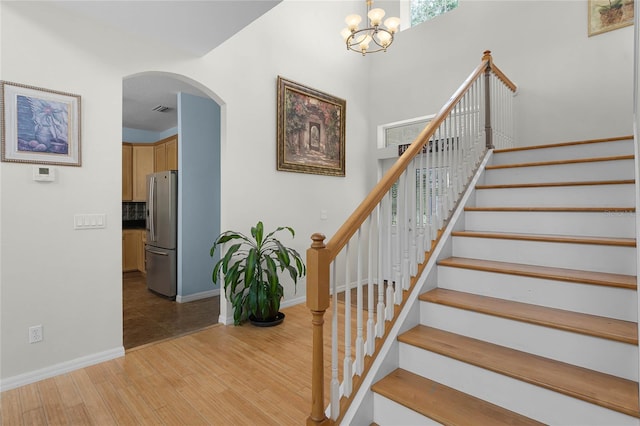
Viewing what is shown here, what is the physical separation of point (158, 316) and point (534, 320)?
360 cm

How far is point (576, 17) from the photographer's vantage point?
3.44 meters

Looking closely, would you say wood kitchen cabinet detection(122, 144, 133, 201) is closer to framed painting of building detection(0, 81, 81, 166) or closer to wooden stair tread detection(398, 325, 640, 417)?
framed painting of building detection(0, 81, 81, 166)

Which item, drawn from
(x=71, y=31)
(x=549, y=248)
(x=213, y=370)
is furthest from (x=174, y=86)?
(x=549, y=248)

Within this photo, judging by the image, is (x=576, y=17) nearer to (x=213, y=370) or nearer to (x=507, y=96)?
(x=507, y=96)

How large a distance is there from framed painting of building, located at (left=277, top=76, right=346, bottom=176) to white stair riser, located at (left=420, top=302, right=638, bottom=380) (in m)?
2.61

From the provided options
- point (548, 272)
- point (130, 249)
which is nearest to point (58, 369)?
point (548, 272)

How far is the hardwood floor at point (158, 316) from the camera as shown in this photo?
3.08 meters

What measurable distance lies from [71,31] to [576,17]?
479cm

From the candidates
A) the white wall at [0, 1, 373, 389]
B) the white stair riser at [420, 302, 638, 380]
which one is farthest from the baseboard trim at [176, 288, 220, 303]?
the white stair riser at [420, 302, 638, 380]

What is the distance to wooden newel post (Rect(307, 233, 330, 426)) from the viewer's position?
54.0 inches

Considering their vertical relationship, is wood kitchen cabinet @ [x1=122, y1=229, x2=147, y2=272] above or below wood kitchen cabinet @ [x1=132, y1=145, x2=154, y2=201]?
below

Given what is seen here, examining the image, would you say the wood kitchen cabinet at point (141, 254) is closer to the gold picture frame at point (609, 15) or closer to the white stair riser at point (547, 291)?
the white stair riser at point (547, 291)

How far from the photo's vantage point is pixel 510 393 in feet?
4.51

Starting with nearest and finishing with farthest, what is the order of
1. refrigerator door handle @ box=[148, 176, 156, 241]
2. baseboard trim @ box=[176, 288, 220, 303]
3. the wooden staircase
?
1. the wooden staircase
2. baseboard trim @ box=[176, 288, 220, 303]
3. refrigerator door handle @ box=[148, 176, 156, 241]
